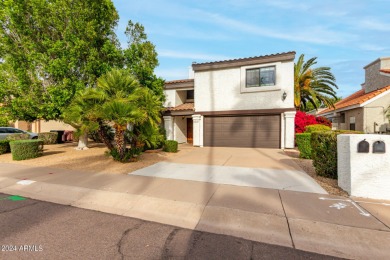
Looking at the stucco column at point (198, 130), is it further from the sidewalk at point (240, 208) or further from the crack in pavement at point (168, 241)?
the crack in pavement at point (168, 241)

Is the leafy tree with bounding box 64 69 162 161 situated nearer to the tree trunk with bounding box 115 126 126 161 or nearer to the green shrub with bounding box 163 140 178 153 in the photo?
the tree trunk with bounding box 115 126 126 161

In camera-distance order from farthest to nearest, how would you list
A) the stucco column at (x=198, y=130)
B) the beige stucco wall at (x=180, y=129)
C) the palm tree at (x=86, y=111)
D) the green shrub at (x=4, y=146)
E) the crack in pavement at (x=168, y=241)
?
1. the beige stucco wall at (x=180, y=129)
2. the stucco column at (x=198, y=130)
3. the green shrub at (x=4, y=146)
4. the palm tree at (x=86, y=111)
5. the crack in pavement at (x=168, y=241)

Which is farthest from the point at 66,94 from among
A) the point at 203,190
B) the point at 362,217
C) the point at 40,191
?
the point at 362,217

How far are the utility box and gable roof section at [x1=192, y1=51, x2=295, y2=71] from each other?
394 inches

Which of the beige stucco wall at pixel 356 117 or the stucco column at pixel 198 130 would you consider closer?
the beige stucco wall at pixel 356 117

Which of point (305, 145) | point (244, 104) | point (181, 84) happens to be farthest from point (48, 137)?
point (305, 145)

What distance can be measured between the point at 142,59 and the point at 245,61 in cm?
721

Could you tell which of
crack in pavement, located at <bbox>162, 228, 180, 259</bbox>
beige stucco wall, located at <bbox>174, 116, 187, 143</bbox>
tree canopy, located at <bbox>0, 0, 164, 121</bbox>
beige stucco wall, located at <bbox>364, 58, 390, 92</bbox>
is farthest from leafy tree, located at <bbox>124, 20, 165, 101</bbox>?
beige stucco wall, located at <bbox>364, 58, 390, 92</bbox>

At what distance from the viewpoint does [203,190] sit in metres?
5.53

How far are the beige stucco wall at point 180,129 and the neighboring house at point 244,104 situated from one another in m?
0.72

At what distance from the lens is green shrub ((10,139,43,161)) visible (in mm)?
9961

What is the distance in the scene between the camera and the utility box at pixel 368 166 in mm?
4629

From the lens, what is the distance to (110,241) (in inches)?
129

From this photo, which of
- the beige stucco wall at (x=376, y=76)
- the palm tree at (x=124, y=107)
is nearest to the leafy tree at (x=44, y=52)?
the palm tree at (x=124, y=107)
